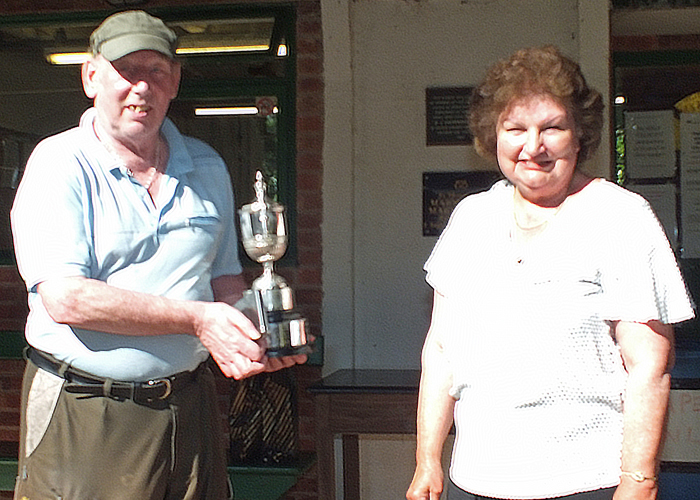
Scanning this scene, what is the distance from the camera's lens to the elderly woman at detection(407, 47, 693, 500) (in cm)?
215

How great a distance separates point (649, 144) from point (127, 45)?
3600 mm

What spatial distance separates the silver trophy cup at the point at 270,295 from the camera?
237 cm

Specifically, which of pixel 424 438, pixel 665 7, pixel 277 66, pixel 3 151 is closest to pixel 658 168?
pixel 665 7

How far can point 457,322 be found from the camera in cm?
236

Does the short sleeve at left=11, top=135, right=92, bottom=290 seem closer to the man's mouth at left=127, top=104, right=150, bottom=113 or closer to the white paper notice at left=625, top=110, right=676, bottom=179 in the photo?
the man's mouth at left=127, top=104, right=150, bottom=113

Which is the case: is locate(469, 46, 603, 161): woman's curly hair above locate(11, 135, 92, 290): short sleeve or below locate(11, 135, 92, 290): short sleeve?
above

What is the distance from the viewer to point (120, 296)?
232 cm

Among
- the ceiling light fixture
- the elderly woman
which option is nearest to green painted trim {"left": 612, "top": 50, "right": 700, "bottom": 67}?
the ceiling light fixture

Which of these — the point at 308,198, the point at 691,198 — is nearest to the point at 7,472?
the point at 308,198

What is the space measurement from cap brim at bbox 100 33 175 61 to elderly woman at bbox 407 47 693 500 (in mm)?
925

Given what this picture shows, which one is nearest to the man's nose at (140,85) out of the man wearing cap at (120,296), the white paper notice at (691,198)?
the man wearing cap at (120,296)

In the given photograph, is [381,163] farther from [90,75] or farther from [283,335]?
[283,335]

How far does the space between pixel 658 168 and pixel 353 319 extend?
6.37 ft

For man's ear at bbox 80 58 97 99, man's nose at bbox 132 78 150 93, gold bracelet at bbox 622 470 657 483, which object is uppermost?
man's ear at bbox 80 58 97 99
